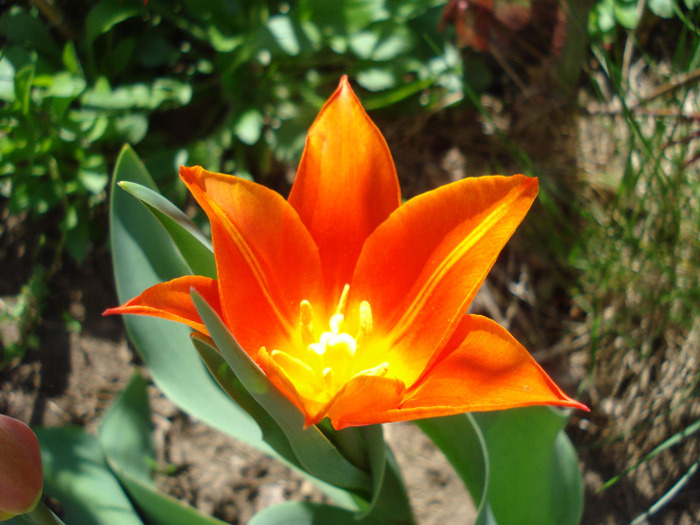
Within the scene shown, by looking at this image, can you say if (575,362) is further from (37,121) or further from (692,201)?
(37,121)

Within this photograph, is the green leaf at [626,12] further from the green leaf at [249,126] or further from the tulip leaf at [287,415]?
the tulip leaf at [287,415]

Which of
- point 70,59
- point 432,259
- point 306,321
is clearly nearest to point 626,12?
point 432,259

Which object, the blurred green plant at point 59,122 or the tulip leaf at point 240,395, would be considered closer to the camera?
the tulip leaf at point 240,395

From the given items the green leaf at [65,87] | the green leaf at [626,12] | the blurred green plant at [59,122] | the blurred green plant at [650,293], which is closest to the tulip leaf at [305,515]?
the blurred green plant at [650,293]

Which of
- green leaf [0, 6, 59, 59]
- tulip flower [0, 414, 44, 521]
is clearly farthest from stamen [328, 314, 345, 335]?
green leaf [0, 6, 59, 59]

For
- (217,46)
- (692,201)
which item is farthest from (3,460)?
(692,201)
